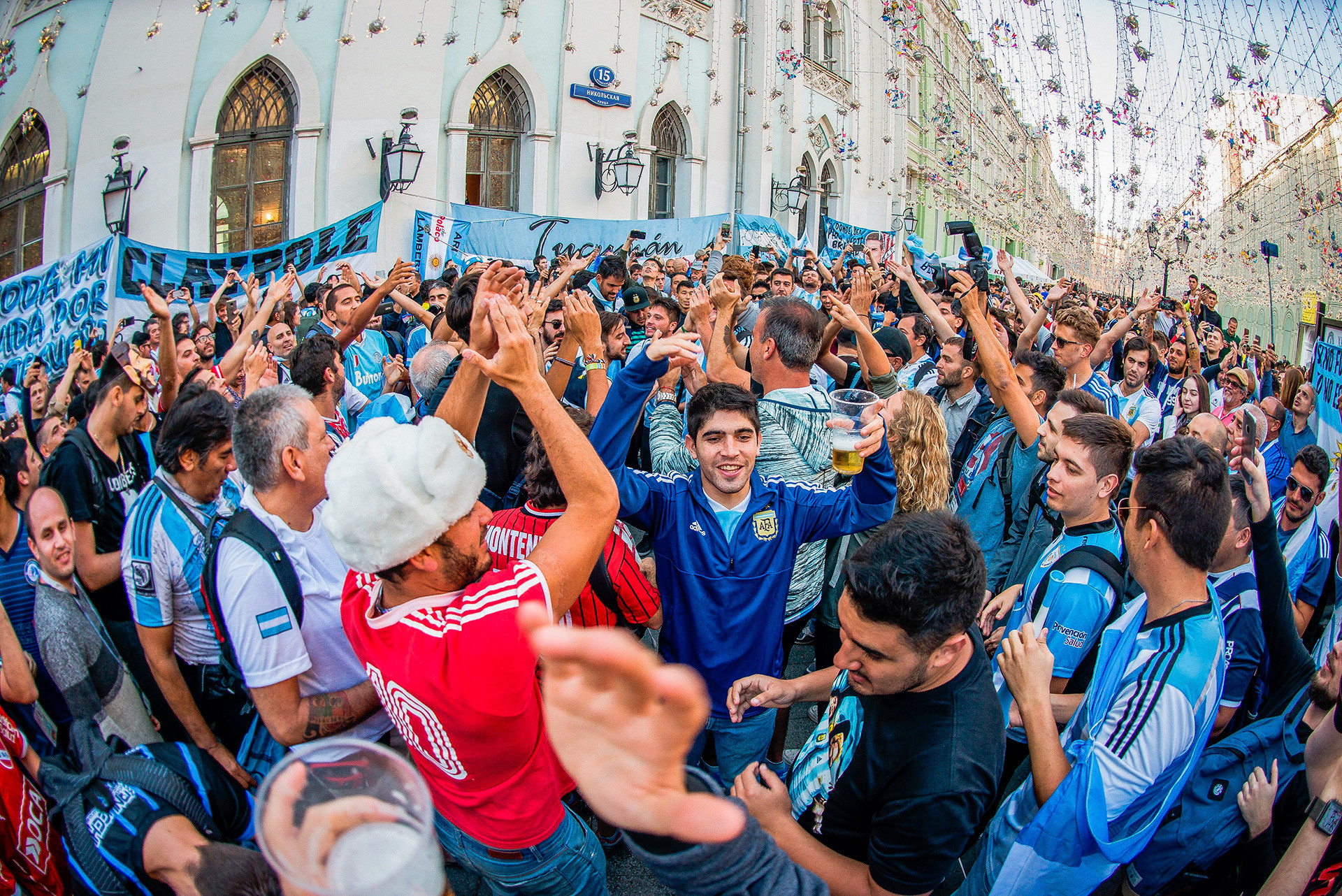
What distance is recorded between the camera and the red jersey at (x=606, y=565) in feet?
8.87

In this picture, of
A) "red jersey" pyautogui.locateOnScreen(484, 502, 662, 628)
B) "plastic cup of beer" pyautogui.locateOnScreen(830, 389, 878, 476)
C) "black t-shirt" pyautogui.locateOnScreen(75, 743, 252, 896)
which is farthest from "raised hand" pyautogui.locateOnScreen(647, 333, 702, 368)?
"black t-shirt" pyautogui.locateOnScreen(75, 743, 252, 896)

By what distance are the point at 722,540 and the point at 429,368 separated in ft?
7.81

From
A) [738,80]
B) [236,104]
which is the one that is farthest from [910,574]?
[738,80]

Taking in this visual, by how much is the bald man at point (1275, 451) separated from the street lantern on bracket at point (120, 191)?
14.2 metres

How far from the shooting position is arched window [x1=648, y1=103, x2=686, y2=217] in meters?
17.6

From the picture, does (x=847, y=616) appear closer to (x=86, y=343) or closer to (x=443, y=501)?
(x=443, y=501)

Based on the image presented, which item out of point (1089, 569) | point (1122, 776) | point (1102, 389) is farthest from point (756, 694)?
point (1102, 389)

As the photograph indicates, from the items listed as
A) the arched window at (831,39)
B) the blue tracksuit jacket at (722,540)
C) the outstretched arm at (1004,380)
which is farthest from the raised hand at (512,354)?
the arched window at (831,39)

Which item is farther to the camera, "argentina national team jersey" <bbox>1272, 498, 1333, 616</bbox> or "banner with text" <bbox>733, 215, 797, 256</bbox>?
"banner with text" <bbox>733, 215, 797, 256</bbox>

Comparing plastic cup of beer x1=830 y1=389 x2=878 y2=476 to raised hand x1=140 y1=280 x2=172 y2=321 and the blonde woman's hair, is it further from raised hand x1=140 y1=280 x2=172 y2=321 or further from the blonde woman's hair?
raised hand x1=140 y1=280 x2=172 y2=321

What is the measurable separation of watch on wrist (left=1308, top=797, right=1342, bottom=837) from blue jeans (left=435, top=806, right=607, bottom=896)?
1.65 meters

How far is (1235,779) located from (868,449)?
135cm

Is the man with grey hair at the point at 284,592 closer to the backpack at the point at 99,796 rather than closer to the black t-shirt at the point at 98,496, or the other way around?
the backpack at the point at 99,796

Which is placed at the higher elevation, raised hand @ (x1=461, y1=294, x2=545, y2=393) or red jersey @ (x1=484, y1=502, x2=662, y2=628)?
raised hand @ (x1=461, y1=294, x2=545, y2=393)
